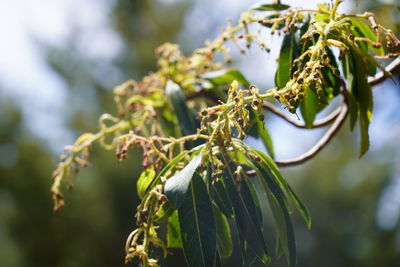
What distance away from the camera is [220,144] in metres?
0.53

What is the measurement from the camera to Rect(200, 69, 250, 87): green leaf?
875 millimetres

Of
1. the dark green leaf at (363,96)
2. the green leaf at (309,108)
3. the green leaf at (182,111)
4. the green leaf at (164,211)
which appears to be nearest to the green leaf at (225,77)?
the green leaf at (182,111)

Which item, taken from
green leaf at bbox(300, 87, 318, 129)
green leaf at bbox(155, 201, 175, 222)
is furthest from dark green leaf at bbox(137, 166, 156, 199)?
green leaf at bbox(300, 87, 318, 129)

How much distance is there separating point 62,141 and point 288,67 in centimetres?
637

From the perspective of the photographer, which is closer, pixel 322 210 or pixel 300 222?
pixel 300 222

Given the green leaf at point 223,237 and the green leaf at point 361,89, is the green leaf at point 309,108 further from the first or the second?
the green leaf at point 223,237

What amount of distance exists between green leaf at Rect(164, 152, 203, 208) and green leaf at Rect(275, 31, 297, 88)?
161 millimetres

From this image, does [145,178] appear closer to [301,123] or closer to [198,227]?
[198,227]

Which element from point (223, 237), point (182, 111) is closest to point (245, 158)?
point (223, 237)

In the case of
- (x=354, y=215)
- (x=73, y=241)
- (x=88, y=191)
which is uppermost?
(x=88, y=191)

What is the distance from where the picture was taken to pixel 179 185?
0.49m

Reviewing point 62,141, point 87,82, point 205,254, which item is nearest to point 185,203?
point 205,254

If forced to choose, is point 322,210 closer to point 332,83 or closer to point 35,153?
point 35,153

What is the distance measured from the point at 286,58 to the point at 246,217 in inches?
8.9
